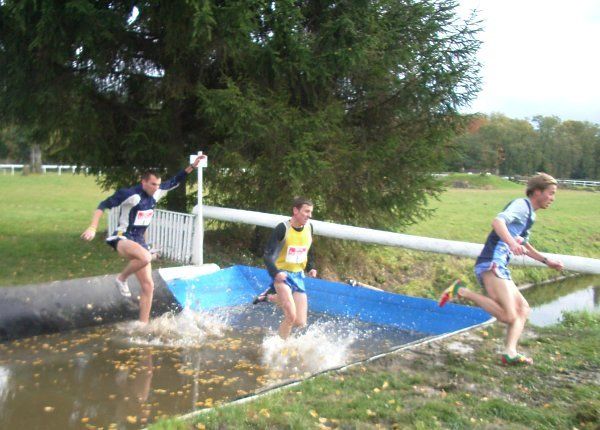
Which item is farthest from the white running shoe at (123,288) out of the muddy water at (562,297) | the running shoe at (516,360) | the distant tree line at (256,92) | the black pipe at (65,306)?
the muddy water at (562,297)

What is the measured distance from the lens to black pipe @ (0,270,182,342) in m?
7.71

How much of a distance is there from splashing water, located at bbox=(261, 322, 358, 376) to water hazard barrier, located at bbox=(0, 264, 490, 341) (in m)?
1.09

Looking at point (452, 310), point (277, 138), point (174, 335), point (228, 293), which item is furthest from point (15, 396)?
point (277, 138)

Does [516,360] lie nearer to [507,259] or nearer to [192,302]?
[507,259]

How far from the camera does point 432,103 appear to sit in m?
13.2

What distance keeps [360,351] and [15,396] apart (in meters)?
3.85

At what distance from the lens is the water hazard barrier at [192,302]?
25.9ft

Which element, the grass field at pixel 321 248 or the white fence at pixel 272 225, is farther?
the grass field at pixel 321 248

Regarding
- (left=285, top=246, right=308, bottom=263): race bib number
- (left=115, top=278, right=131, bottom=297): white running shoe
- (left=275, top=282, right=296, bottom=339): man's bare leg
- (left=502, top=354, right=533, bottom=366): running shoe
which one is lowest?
(left=115, top=278, right=131, bottom=297): white running shoe

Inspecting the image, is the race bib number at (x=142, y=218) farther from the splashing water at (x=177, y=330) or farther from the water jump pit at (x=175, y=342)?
the splashing water at (x=177, y=330)

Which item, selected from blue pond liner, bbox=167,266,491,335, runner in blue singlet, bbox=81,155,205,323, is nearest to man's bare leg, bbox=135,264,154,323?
runner in blue singlet, bbox=81,155,205,323

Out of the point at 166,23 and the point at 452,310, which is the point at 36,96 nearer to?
the point at 166,23

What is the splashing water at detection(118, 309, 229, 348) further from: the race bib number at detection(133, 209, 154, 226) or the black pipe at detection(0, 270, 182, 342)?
→ the race bib number at detection(133, 209, 154, 226)

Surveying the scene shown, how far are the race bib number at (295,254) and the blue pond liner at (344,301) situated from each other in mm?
1930
